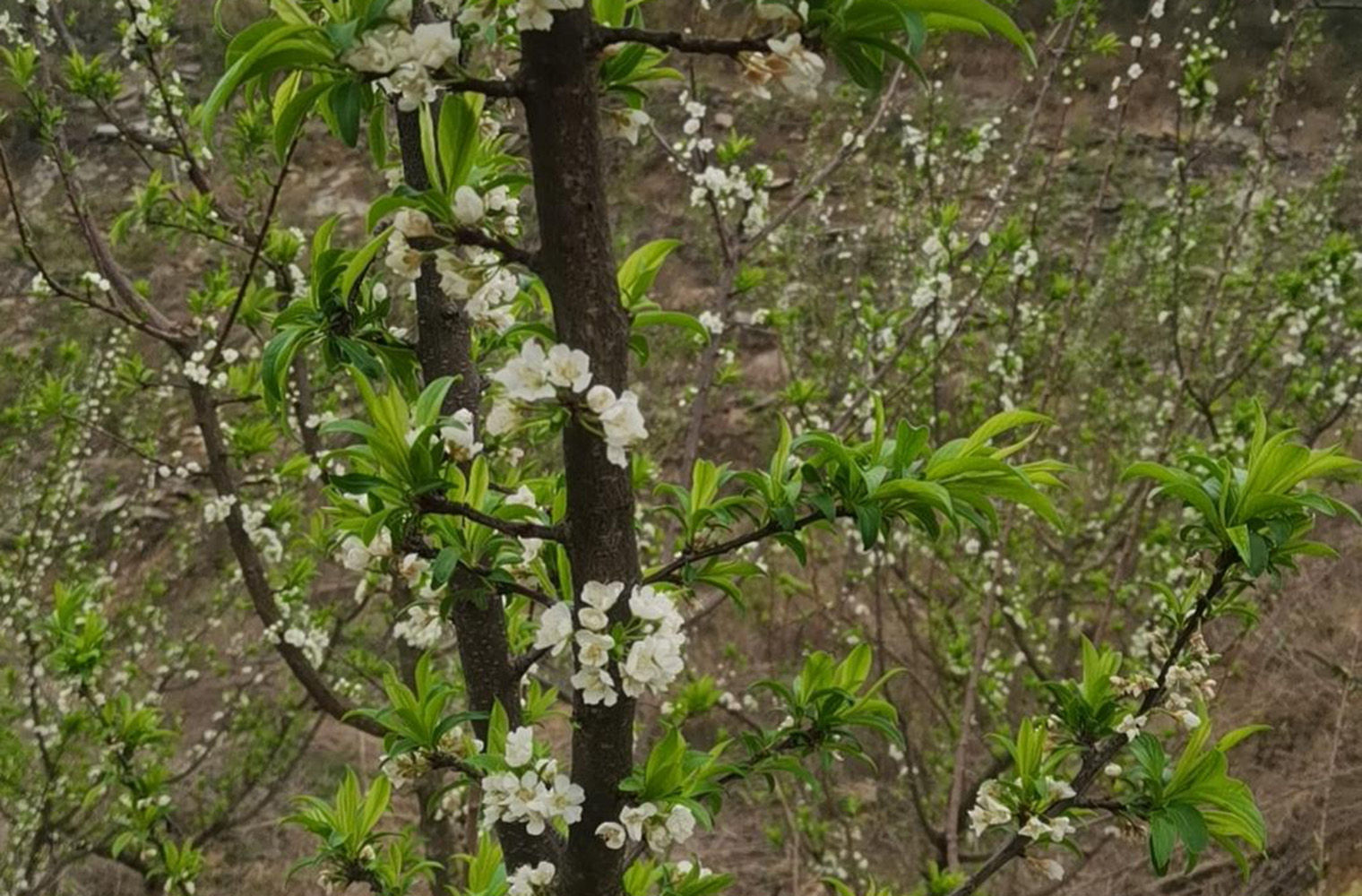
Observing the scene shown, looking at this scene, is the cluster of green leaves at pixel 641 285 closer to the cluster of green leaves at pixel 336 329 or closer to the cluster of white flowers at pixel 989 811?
the cluster of green leaves at pixel 336 329

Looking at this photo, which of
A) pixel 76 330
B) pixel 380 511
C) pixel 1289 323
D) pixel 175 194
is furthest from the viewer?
pixel 76 330

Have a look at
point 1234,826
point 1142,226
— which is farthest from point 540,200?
point 1142,226

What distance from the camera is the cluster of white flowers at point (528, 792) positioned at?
1.06m

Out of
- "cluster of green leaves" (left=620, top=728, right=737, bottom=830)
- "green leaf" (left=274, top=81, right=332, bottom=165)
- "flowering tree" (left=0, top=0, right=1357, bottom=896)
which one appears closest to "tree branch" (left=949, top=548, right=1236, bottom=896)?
"flowering tree" (left=0, top=0, right=1357, bottom=896)

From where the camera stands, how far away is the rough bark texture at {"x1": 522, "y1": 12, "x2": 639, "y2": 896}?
839 millimetres

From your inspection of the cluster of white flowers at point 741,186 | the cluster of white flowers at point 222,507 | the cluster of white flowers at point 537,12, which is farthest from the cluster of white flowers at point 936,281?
the cluster of white flowers at point 537,12

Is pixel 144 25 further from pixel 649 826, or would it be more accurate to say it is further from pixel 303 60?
pixel 649 826

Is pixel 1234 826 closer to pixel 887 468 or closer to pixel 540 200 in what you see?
pixel 887 468

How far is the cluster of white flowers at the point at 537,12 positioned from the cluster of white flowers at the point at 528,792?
73 cm

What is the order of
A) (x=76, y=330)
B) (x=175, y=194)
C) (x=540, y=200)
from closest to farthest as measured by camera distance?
(x=540, y=200) → (x=175, y=194) → (x=76, y=330)

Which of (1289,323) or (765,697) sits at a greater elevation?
(1289,323)

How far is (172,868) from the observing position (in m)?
2.52

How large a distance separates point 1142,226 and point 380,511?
6355 mm

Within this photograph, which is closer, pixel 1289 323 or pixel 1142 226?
pixel 1289 323
